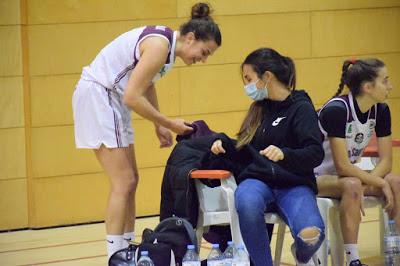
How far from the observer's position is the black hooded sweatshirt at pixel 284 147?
366 centimetres

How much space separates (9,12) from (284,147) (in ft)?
9.33

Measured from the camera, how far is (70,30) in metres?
5.95

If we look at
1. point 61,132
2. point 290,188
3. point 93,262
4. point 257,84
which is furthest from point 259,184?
point 61,132

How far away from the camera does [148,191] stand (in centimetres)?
630

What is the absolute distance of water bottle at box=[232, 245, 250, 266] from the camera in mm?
3527

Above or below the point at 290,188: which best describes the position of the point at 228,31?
above

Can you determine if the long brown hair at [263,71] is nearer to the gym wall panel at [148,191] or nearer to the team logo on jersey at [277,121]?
the team logo on jersey at [277,121]

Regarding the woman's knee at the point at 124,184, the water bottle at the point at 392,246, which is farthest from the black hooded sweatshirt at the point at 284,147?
the water bottle at the point at 392,246

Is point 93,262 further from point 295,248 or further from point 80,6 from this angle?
point 80,6

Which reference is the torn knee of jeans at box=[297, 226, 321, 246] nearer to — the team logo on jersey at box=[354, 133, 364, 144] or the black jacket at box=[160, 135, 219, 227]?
the black jacket at box=[160, 135, 219, 227]

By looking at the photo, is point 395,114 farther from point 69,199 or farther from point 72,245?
point 72,245

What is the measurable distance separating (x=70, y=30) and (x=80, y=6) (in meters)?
0.19

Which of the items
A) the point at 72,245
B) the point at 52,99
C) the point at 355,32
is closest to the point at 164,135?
the point at 72,245

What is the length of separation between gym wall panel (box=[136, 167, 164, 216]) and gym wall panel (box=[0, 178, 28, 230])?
33.5 inches
